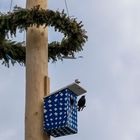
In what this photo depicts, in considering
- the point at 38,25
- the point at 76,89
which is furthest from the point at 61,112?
the point at 38,25

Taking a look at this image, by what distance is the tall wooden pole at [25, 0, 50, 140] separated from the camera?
11.5 meters

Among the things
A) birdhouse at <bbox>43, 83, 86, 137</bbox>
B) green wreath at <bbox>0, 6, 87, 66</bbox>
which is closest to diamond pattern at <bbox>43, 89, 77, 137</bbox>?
birdhouse at <bbox>43, 83, 86, 137</bbox>

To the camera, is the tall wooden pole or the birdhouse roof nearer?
the tall wooden pole

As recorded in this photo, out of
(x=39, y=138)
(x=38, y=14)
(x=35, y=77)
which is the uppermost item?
(x=38, y=14)

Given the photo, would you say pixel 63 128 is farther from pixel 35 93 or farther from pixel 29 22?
pixel 29 22

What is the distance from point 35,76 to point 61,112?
550 millimetres

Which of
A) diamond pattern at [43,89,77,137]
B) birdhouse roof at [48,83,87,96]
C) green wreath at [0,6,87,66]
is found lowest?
diamond pattern at [43,89,77,137]

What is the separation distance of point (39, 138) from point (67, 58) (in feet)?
4.62

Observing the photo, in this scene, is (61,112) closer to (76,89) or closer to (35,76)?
(76,89)

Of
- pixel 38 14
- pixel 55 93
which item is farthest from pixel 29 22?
pixel 55 93

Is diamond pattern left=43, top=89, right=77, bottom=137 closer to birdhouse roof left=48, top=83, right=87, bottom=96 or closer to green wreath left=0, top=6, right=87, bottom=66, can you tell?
birdhouse roof left=48, top=83, right=87, bottom=96

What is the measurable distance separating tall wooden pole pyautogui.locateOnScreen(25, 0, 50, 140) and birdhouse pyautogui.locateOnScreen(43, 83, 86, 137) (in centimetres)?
9

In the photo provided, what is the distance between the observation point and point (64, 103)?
38.3ft

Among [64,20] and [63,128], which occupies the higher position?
[64,20]
